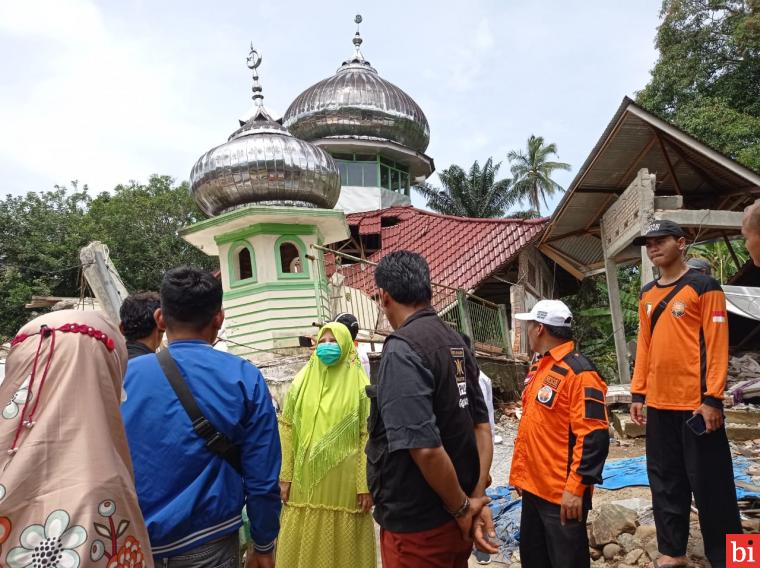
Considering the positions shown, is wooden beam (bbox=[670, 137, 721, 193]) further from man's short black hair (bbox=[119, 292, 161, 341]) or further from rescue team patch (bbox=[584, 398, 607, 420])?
man's short black hair (bbox=[119, 292, 161, 341])

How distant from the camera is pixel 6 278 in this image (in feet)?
75.2

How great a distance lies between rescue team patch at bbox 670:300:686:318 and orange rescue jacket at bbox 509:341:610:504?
73 centimetres

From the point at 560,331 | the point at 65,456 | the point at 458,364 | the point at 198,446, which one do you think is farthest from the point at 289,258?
the point at 65,456

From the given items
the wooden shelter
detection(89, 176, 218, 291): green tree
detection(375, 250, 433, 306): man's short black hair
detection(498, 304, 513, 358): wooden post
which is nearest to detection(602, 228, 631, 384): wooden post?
the wooden shelter

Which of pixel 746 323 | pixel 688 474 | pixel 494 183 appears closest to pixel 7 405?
pixel 688 474

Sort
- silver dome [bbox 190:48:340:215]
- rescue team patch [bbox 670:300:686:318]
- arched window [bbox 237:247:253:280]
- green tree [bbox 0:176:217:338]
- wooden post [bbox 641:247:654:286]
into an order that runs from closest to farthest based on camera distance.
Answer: rescue team patch [bbox 670:300:686:318]
wooden post [bbox 641:247:654:286]
silver dome [bbox 190:48:340:215]
arched window [bbox 237:247:253:280]
green tree [bbox 0:176:217:338]

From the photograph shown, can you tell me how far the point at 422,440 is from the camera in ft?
6.64

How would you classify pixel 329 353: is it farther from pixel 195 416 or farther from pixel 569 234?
pixel 569 234

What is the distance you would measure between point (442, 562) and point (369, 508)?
1193 millimetres

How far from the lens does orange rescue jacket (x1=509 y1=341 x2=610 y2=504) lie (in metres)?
2.75

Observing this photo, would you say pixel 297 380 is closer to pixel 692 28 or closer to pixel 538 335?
pixel 538 335

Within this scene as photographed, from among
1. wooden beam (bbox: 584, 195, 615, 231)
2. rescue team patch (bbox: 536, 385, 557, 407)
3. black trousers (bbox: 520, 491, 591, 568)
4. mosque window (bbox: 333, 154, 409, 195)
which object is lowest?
black trousers (bbox: 520, 491, 591, 568)

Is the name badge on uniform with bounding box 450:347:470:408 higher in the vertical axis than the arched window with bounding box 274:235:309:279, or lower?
lower

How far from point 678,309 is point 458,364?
173 cm
